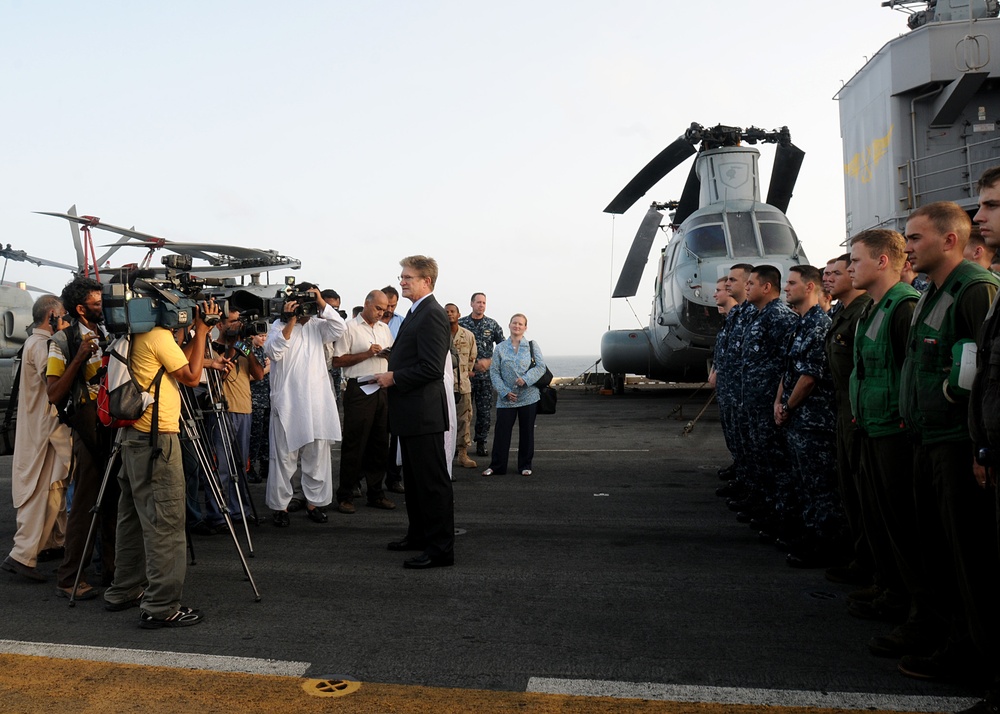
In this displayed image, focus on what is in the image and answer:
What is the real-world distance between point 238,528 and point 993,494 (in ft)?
17.2

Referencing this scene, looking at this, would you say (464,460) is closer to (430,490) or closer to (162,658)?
(430,490)

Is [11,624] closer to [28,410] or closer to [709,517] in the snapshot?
[28,410]

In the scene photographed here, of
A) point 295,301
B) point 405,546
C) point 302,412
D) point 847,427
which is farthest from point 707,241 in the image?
point 847,427

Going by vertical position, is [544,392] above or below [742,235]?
below

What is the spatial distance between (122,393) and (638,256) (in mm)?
16893

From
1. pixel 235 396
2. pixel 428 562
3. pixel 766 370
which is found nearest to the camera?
pixel 428 562

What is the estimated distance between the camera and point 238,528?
6.45m

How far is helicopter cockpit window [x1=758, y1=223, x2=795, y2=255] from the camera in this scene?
13.7 metres

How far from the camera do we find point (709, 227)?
14.2 m

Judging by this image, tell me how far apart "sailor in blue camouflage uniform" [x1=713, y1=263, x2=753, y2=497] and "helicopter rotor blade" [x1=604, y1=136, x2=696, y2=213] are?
328 inches

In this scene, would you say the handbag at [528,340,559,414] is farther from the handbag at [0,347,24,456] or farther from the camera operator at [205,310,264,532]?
the handbag at [0,347,24,456]

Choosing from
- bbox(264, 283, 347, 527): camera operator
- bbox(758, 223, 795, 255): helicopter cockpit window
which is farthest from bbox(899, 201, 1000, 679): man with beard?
bbox(758, 223, 795, 255): helicopter cockpit window

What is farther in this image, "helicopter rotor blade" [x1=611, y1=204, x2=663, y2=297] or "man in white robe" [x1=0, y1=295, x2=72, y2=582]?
"helicopter rotor blade" [x1=611, y1=204, x2=663, y2=297]

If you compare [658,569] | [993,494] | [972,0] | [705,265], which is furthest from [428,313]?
[972,0]
